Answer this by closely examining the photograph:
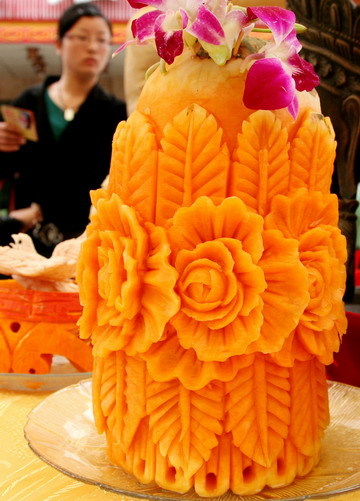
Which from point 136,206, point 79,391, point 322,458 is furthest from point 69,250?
point 322,458

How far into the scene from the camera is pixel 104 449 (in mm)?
698

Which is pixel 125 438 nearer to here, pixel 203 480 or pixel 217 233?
pixel 203 480

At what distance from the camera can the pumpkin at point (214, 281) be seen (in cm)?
57

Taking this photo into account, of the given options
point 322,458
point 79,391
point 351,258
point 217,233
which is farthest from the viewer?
point 351,258

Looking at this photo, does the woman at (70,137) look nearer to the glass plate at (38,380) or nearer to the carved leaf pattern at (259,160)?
the glass plate at (38,380)

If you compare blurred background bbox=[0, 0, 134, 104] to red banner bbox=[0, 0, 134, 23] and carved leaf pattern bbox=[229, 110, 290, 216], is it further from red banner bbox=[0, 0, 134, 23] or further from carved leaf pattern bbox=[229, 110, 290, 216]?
carved leaf pattern bbox=[229, 110, 290, 216]

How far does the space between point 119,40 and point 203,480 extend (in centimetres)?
528

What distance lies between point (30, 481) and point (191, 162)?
Answer: 41 cm

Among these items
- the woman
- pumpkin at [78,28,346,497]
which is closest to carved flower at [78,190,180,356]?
pumpkin at [78,28,346,497]

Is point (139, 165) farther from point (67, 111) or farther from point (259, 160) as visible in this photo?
point (67, 111)

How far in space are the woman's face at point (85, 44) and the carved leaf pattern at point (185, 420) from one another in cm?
161

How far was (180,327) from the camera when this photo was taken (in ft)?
1.89

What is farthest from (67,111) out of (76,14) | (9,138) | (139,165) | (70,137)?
(139,165)

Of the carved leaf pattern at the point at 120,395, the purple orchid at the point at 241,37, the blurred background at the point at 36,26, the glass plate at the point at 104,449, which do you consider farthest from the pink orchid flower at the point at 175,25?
the blurred background at the point at 36,26
